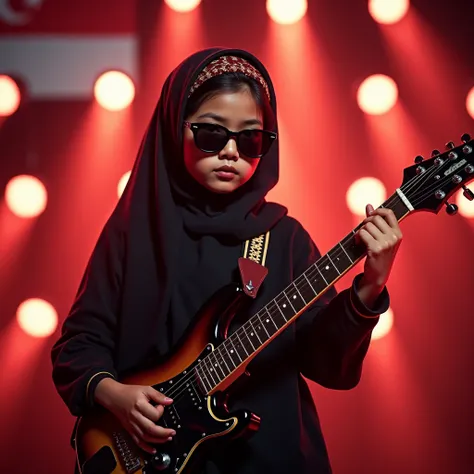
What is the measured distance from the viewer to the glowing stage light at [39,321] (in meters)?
2.06

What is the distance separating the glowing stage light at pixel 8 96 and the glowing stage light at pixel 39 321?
61cm

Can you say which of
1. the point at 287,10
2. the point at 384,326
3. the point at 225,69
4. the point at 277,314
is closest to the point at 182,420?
the point at 277,314

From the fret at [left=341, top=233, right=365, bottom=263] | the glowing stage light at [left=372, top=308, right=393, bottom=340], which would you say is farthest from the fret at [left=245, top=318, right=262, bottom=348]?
the glowing stage light at [left=372, top=308, right=393, bottom=340]

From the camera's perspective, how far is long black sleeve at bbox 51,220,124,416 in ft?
4.23

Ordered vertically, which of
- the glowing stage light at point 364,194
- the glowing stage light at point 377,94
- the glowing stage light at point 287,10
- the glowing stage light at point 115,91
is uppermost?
the glowing stage light at point 115,91

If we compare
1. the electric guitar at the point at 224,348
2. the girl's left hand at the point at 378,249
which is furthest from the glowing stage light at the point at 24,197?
the girl's left hand at the point at 378,249

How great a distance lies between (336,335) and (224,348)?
0.64ft

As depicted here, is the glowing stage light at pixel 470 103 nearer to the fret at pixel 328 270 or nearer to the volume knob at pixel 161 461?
the fret at pixel 328 270

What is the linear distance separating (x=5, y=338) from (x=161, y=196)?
0.96 metres

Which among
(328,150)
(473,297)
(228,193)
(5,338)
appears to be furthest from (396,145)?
(5,338)

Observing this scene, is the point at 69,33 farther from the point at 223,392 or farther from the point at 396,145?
the point at 223,392

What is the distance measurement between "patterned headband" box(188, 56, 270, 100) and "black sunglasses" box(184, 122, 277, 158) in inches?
4.0

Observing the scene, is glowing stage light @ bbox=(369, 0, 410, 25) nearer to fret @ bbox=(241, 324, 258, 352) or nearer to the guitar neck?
the guitar neck

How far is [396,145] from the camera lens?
6.82ft
